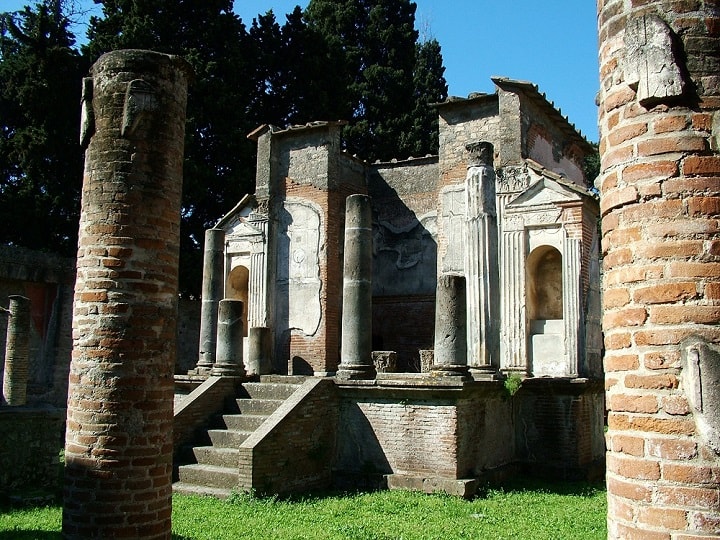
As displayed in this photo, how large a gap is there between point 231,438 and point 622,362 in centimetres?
867

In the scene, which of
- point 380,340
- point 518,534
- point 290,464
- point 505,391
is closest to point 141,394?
point 518,534

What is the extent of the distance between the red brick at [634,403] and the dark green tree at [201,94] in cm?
1875

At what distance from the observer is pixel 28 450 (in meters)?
9.54

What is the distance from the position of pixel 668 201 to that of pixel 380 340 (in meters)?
13.9

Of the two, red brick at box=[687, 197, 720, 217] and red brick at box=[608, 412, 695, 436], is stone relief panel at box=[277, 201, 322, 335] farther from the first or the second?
red brick at box=[687, 197, 720, 217]

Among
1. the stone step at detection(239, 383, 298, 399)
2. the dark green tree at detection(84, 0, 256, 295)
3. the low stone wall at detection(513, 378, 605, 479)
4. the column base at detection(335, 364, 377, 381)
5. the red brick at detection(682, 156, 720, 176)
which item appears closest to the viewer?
the red brick at detection(682, 156, 720, 176)

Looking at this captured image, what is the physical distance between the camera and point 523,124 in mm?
13750

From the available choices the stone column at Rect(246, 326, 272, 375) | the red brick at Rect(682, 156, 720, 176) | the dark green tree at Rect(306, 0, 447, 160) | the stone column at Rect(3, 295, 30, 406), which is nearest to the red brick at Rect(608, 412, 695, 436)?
the red brick at Rect(682, 156, 720, 176)

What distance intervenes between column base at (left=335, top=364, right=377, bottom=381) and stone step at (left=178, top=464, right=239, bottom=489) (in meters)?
2.23

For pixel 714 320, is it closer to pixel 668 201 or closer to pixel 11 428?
pixel 668 201

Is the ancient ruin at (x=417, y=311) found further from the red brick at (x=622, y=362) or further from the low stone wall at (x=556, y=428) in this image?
the red brick at (x=622, y=362)

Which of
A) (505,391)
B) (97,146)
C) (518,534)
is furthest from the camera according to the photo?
(505,391)

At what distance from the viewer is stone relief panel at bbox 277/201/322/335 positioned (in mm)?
15641

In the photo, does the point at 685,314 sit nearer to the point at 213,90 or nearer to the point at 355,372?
the point at 355,372
